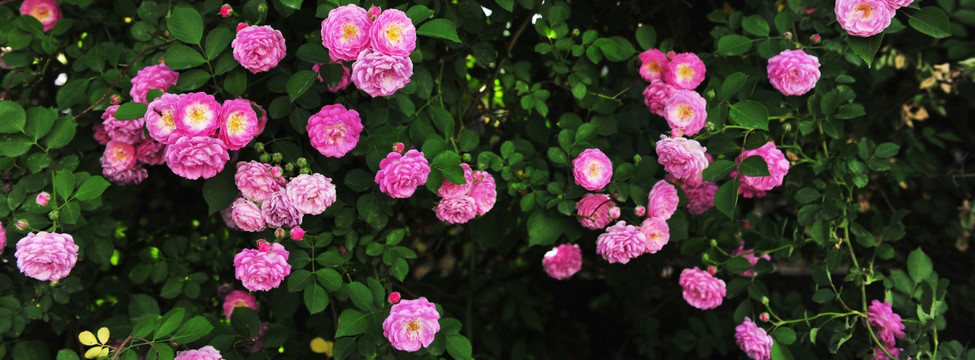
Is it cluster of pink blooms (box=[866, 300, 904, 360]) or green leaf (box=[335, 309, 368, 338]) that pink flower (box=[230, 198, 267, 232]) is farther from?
cluster of pink blooms (box=[866, 300, 904, 360])

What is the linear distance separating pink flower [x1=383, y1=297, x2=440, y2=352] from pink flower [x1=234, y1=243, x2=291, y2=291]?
0.66 feet

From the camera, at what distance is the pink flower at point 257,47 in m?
1.24

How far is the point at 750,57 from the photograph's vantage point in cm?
171

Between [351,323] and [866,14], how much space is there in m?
1.06

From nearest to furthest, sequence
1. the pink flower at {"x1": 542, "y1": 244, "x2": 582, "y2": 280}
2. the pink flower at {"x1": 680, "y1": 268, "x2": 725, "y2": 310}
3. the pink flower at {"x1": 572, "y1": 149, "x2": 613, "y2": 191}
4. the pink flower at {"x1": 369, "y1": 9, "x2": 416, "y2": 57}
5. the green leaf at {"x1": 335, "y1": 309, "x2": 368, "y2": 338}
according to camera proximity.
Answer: the pink flower at {"x1": 369, "y1": 9, "x2": 416, "y2": 57} < the green leaf at {"x1": 335, "y1": 309, "x2": 368, "y2": 338} < the pink flower at {"x1": 572, "y1": 149, "x2": 613, "y2": 191} < the pink flower at {"x1": 680, "y1": 268, "x2": 725, "y2": 310} < the pink flower at {"x1": 542, "y1": 244, "x2": 582, "y2": 280}

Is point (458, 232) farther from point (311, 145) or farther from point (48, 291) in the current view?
point (48, 291)

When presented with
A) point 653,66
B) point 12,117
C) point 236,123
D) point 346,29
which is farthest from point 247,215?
point 653,66

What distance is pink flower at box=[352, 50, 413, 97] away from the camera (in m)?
1.20

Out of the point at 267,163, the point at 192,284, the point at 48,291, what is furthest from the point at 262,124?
the point at 48,291

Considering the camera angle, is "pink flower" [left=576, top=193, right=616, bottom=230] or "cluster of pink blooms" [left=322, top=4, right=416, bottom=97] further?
"pink flower" [left=576, top=193, right=616, bottom=230]

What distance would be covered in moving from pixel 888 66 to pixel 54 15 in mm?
2109

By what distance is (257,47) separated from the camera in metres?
1.25

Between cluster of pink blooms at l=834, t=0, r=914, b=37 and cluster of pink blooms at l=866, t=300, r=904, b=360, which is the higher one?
cluster of pink blooms at l=834, t=0, r=914, b=37

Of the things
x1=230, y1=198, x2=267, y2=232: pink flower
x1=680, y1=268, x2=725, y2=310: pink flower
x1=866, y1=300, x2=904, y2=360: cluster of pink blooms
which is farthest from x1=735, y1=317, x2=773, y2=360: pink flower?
x1=230, y1=198, x2=267, y2=232: pink flower
